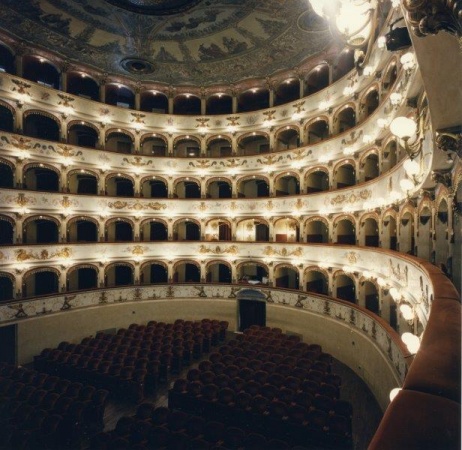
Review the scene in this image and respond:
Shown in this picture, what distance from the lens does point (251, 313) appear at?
20453 mm

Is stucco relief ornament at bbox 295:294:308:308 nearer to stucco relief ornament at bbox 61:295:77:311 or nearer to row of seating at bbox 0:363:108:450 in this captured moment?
row of seating at bbox 0:363:108:450

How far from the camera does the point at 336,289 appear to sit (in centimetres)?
1670

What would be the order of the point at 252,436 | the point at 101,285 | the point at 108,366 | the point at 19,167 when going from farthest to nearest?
1. the point at 101,285
2. the point at 19,167
3. the point at 108,366
4. the point at 252,436

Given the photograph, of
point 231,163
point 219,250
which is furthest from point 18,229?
point 231,163

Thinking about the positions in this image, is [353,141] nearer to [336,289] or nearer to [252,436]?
[336,289]

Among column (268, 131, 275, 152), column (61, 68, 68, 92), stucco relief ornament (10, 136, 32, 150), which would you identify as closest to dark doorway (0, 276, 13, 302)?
stucco relief ornament (10, 136, 32, 150)

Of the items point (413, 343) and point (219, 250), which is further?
point (219, 250)

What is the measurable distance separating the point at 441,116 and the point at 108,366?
1435 centimetres

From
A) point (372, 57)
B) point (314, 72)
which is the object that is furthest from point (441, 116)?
point (314, 72)

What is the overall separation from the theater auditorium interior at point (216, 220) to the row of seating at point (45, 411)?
7cm

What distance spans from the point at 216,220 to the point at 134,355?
10.9 metres

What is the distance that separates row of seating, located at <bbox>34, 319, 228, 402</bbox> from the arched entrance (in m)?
1.97

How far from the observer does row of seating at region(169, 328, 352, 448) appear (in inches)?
348

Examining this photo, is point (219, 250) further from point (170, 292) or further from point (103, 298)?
point (103, 298)
